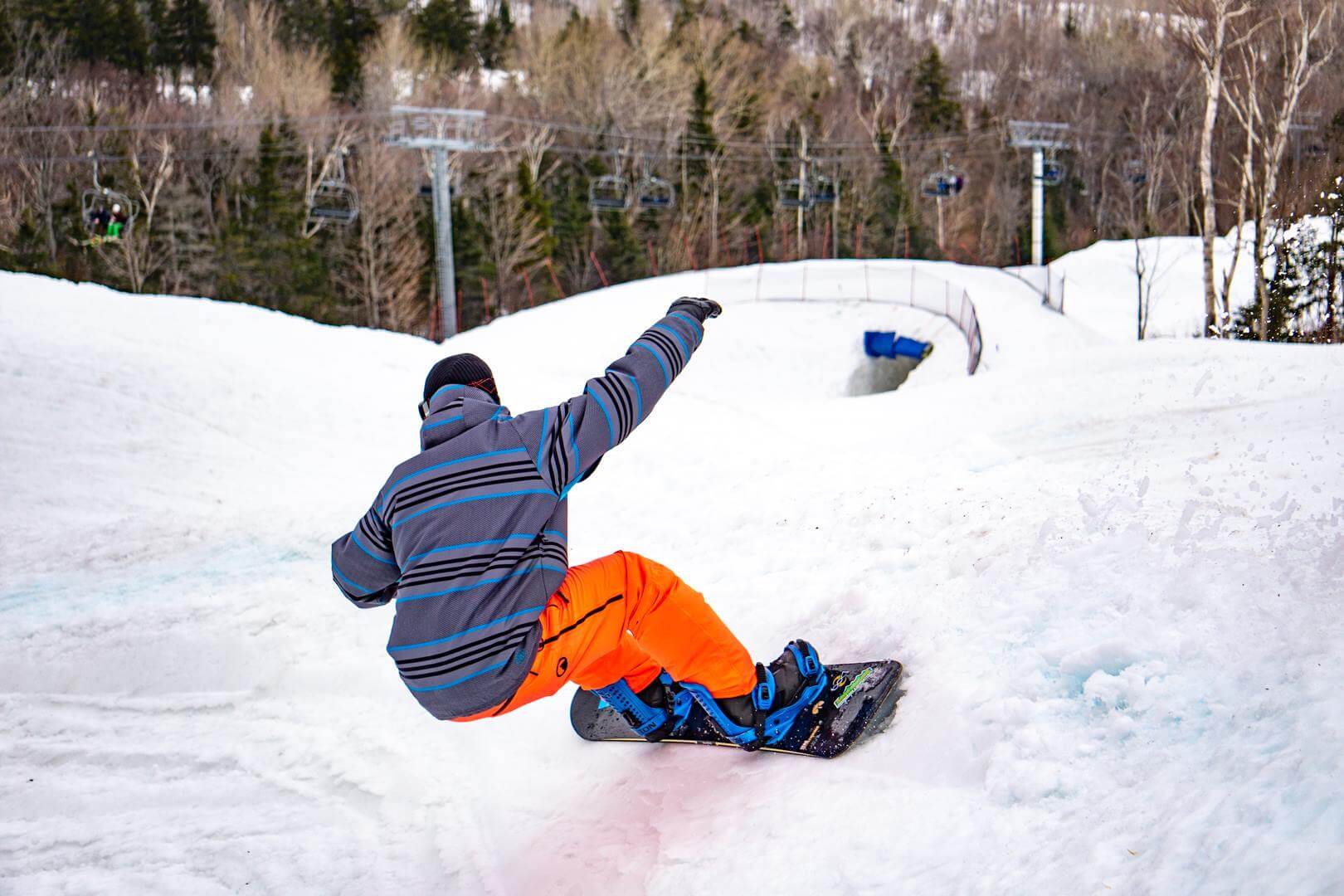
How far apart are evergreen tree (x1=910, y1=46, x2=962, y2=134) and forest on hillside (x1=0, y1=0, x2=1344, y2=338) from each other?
11 centimetres

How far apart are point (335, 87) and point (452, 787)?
3975cm

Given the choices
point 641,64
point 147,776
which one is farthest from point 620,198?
point 147,776

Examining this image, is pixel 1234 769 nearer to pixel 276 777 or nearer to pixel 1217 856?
pixel 1217 856

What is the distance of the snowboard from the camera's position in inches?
115

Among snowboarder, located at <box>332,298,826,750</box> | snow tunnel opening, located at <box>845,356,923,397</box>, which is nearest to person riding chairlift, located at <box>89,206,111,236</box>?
snow tunnel opening, located at <box>845,356,923,397</box>

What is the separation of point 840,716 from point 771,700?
21 cm

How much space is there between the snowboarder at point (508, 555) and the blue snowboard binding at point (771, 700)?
0.55ft

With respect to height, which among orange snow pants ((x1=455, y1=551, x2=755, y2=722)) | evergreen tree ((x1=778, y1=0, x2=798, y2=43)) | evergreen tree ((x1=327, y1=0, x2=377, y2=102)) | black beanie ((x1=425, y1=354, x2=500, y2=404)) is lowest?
orange snow pants ((x1=455, y1=551, x2=755, y2=722))

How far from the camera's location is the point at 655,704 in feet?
10.5

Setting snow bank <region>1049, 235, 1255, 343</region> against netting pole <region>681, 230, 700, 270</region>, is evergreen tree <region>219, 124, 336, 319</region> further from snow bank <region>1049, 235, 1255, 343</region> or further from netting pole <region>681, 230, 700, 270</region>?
snow bank <region>1049, 235, 1255, 343</region>

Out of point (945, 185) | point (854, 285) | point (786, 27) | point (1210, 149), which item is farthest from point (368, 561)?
point (786, 27)

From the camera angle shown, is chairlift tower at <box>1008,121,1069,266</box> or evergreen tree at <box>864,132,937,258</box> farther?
evergreen tree at <box>864,132,937,258</box>

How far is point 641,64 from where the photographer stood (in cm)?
4166

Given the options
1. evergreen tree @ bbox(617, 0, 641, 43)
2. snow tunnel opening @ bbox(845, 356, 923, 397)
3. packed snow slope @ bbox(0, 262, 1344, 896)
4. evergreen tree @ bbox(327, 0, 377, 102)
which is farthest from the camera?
evergreen tree @ bbox(617, 0, 641, 43)
